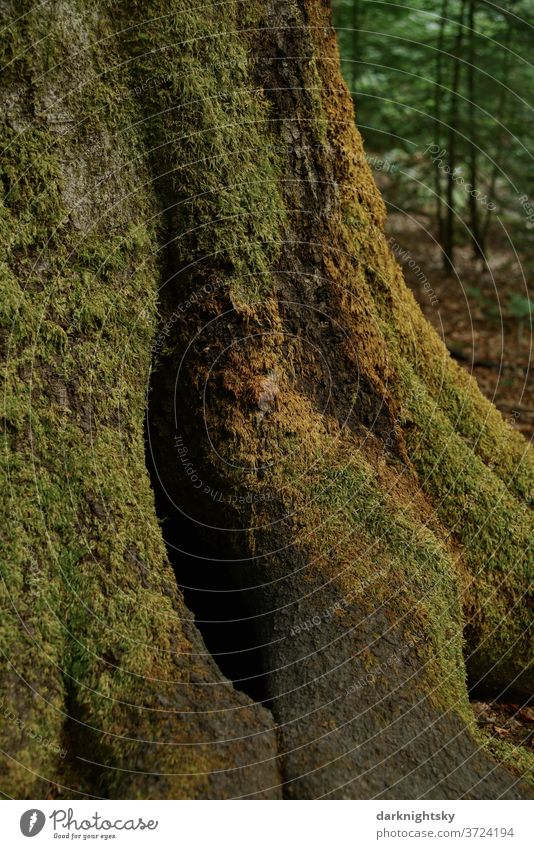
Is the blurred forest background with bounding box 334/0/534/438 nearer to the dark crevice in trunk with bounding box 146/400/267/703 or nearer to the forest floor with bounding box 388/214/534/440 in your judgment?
the forest floor with bounding box 388/214/534/440

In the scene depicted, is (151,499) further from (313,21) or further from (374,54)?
(374,54)

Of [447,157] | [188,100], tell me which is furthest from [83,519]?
[447,157]

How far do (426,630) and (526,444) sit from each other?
166cm

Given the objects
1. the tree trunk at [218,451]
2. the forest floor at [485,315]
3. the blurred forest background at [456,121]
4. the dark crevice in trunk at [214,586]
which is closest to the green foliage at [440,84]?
the blurred forest background at [456,121]

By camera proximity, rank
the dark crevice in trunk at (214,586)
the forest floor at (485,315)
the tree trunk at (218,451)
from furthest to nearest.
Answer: the forest floor at (485,315)
the dark crevice in trunk at (214,586)
the tree trunk at (218,451)

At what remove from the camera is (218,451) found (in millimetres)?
3178

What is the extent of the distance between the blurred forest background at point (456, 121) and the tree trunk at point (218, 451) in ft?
21.3

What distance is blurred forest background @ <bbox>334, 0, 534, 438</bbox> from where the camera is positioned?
10.5m

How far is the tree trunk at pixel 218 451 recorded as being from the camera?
2.69 m

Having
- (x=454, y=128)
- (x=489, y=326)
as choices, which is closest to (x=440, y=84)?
(x=454, y=128)

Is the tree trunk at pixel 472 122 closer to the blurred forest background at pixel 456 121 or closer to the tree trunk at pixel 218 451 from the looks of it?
the blurred forest background at pixel 456 121

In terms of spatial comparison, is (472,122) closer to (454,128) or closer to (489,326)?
(454,128)

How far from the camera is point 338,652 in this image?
2963 mm

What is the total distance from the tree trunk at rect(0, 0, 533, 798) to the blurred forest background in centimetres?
650
